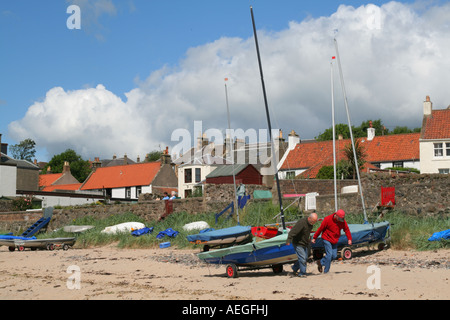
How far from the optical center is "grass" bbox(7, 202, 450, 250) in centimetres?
1781

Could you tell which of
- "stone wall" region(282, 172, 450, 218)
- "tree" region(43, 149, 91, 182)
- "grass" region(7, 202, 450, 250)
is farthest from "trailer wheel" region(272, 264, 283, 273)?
"tree" region(43, 149, 91, 182)

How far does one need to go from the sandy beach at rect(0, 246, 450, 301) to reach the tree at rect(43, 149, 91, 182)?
82.9 m

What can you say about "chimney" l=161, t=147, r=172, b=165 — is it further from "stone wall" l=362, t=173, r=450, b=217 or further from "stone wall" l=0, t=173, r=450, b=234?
"stone wall" l=362, t=173, r=450, b=217

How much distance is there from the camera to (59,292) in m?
12.1

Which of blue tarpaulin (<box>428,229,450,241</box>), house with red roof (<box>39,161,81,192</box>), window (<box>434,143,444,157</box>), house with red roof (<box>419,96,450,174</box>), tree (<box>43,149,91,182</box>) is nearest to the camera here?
blue tarpaulin (<box>428,229,450,241</box>)

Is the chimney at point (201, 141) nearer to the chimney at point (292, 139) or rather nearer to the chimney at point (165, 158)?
the chimney at point (165, 158)

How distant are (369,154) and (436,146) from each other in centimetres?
900

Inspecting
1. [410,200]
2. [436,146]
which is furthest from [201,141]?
[410,200]

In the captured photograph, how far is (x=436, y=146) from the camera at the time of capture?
149 ft

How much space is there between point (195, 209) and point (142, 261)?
977 cm

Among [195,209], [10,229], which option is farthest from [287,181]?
[10,229]

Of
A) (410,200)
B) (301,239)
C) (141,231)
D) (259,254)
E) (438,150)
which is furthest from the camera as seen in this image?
(438,150)

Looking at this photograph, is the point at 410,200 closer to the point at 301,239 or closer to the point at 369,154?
the point at 301,239
